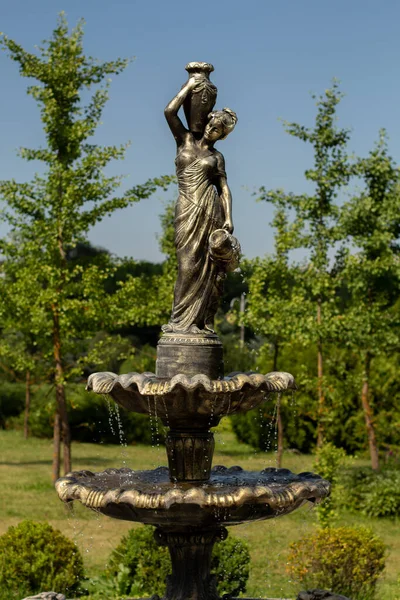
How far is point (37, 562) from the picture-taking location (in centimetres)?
1034

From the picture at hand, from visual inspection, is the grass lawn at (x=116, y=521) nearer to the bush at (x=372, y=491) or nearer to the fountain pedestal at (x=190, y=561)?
the bush at (x=372, y=491)

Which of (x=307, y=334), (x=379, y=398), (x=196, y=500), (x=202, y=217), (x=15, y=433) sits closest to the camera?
(x=196, y=500)

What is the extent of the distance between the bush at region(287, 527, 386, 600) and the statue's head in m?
5.89

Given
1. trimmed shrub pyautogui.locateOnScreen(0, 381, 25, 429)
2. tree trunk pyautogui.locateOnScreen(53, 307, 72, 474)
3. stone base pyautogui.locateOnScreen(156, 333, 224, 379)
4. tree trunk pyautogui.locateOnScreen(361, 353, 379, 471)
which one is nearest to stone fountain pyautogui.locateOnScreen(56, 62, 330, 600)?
stone base pyautogui.locateOnScreen(156, 333, 224, 379)

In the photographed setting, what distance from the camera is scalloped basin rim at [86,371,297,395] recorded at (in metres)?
6.16

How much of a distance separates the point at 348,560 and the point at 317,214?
8.90 metres

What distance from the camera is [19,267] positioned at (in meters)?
18.7

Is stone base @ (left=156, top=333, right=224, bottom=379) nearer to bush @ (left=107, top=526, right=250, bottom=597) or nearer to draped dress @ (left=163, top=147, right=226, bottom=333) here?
draped dress @ (left=163, top=147, right=226, bottom=333)

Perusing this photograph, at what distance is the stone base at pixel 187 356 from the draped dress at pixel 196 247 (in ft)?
0.48

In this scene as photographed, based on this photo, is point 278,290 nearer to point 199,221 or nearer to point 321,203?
point 321,203

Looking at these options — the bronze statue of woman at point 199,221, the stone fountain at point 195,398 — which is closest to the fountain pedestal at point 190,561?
the stone fountain at point 195,398

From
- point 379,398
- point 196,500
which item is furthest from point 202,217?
point 379,398

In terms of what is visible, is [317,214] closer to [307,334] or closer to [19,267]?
[307,334]

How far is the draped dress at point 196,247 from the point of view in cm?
701
